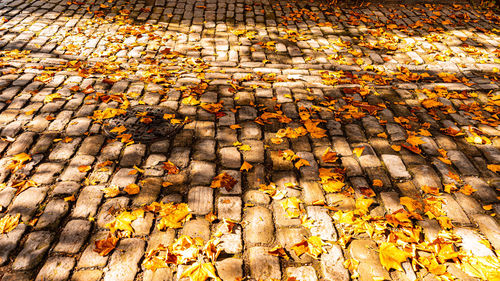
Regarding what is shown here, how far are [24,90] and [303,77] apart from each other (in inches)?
137

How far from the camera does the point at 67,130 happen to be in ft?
10.5

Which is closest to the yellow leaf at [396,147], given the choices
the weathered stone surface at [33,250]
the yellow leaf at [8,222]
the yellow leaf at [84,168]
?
the yellow leaf at [84,168]

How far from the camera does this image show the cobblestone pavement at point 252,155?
2123 mm

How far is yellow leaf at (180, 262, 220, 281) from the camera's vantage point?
1973mm

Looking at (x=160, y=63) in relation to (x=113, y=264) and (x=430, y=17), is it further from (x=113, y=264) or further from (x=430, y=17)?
(x=430, y=17)

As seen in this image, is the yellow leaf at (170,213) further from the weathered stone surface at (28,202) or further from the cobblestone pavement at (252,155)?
the weathered stone surface at (28,202)

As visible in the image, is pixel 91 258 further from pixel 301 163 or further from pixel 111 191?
pixel 301 163

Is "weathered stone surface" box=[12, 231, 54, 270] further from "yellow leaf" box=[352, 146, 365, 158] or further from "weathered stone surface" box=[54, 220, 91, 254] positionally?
"yellow leaf" box=[352, 146, 365, 158]

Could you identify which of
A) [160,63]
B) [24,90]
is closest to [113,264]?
[24,90]

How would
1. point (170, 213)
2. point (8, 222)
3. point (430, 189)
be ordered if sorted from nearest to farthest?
point (8, 222) < point (170, 213) < point (430, 189)

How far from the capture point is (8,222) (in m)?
2.27

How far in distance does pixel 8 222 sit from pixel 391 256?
8.77ft

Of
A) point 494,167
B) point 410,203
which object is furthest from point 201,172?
point 494,167

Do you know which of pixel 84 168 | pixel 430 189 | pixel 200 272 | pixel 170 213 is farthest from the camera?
pixel 84 168
